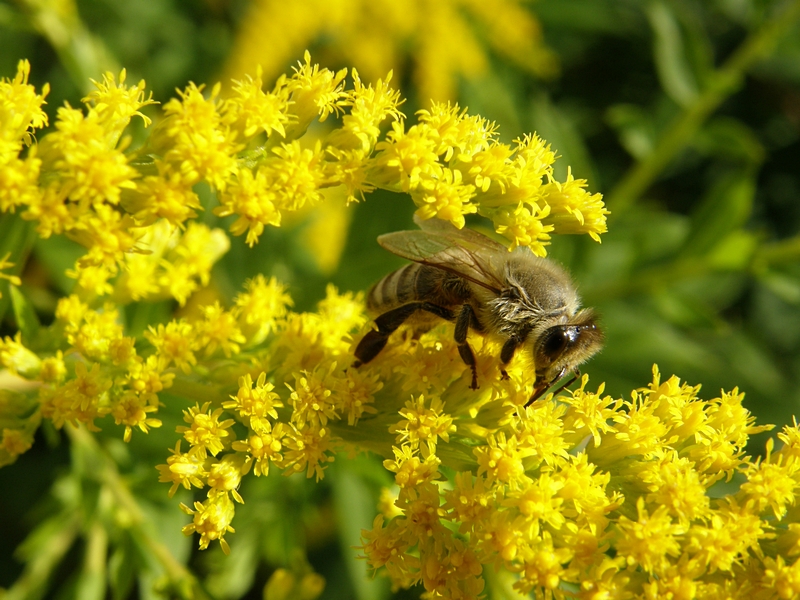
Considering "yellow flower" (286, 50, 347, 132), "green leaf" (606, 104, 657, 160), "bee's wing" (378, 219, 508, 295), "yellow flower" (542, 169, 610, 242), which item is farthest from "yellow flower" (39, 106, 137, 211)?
"green leaf" (606, 104, 657, 160)

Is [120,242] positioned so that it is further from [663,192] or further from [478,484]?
[663,192]

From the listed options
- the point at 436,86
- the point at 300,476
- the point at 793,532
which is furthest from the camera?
the point at 436,86

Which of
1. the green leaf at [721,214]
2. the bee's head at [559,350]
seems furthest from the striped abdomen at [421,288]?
the green leaf at [721,214]

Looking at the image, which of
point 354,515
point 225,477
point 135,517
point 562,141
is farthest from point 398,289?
point 562,141

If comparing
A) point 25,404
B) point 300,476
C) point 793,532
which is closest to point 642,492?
point 793,532

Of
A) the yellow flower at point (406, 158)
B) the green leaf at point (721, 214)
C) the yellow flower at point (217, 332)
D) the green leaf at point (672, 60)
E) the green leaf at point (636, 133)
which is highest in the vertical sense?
the green leaf at point (672, 60)

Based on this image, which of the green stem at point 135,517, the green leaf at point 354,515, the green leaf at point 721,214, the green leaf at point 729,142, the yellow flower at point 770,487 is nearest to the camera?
the yellow flower at point 770,487

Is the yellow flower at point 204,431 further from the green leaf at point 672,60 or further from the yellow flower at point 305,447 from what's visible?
the green leaf at point 672,60

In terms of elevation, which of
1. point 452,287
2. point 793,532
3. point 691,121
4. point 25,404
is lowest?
point 25,404
